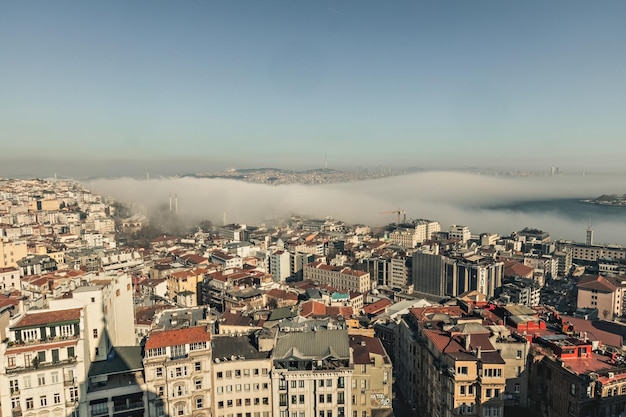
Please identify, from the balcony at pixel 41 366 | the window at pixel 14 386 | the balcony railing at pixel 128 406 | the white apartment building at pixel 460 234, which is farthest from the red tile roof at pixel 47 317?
the white apartment building at pixel 460 234

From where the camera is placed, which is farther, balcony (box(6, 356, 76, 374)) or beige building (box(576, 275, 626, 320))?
beige building (box(576, 275, 626, 320))

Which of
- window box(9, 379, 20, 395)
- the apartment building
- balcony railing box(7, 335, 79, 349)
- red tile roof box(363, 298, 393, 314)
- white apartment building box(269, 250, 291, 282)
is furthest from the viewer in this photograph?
white apartment building box(269, 250, 291, 282)

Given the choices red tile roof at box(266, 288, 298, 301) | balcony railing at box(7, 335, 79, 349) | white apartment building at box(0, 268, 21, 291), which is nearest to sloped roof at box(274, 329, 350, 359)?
balcony railing at box(7, 335, 79, 349)

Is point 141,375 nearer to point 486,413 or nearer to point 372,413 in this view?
point 372,413

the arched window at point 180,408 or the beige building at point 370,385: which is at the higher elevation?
the arched window at point 180,408

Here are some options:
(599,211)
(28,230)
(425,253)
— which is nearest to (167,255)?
(28,230)

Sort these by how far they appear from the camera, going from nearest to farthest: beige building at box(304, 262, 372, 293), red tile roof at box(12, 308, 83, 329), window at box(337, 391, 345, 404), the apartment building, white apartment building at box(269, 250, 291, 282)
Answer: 1. red tile roof at box(12, 308, 83, 329)
2. the apartment building
3. window at box(337, 391, 345, 404)
4. beige building at box(304, 262, 372, 293)
5. white apartment building at box(269, 250, 291, 282)

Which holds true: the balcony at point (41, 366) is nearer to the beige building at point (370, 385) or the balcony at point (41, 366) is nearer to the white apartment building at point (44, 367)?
the white apartment building at point (44, 367)

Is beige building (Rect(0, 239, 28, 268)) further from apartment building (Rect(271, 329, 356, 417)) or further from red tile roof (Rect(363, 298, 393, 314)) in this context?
apartment building (Rect(271, 329, 356, 417))

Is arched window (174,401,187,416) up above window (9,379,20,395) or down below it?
below
